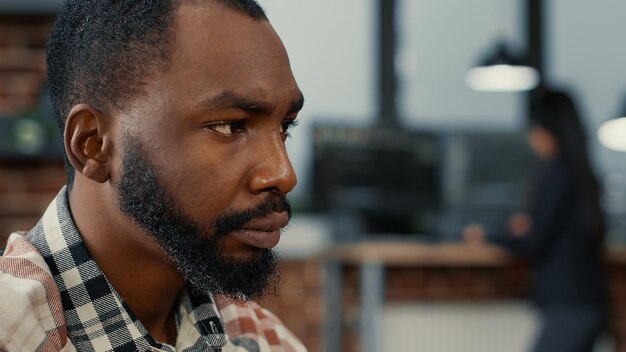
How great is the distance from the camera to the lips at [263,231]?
0.91m

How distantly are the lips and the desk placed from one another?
3.32 m

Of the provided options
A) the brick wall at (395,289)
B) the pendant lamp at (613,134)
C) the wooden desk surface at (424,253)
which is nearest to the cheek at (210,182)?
the wooden desk surface at (424,253)

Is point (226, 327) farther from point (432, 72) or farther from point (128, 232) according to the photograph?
point (432, 72)

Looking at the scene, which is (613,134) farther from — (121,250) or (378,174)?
(121,250)

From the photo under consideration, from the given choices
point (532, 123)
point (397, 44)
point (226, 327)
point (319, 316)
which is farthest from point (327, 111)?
point (226, 327)

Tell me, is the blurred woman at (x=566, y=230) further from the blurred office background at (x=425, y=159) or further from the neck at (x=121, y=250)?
the neck at (x=121, y=250)

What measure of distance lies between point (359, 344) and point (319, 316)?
256 millimetres

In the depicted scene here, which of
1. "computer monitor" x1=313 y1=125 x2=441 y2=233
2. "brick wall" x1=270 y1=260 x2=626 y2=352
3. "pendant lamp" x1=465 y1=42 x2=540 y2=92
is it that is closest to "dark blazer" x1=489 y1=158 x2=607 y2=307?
"brick wall" x1=270 y1=260 x2=626 y2=352

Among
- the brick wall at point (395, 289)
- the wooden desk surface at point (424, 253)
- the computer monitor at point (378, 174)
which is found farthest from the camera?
the computer monitor at point (378, 174)

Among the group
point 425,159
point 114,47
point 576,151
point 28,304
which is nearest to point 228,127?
point 114,47

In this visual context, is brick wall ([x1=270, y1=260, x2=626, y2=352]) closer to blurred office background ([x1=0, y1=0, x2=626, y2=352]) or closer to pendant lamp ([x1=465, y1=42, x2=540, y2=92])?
blurred office background ([x1=0, y1=0, x2=626, y2=352])

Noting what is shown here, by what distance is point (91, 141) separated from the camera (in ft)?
3.08

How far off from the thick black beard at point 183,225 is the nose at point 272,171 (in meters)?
0.02

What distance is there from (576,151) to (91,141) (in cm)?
302
